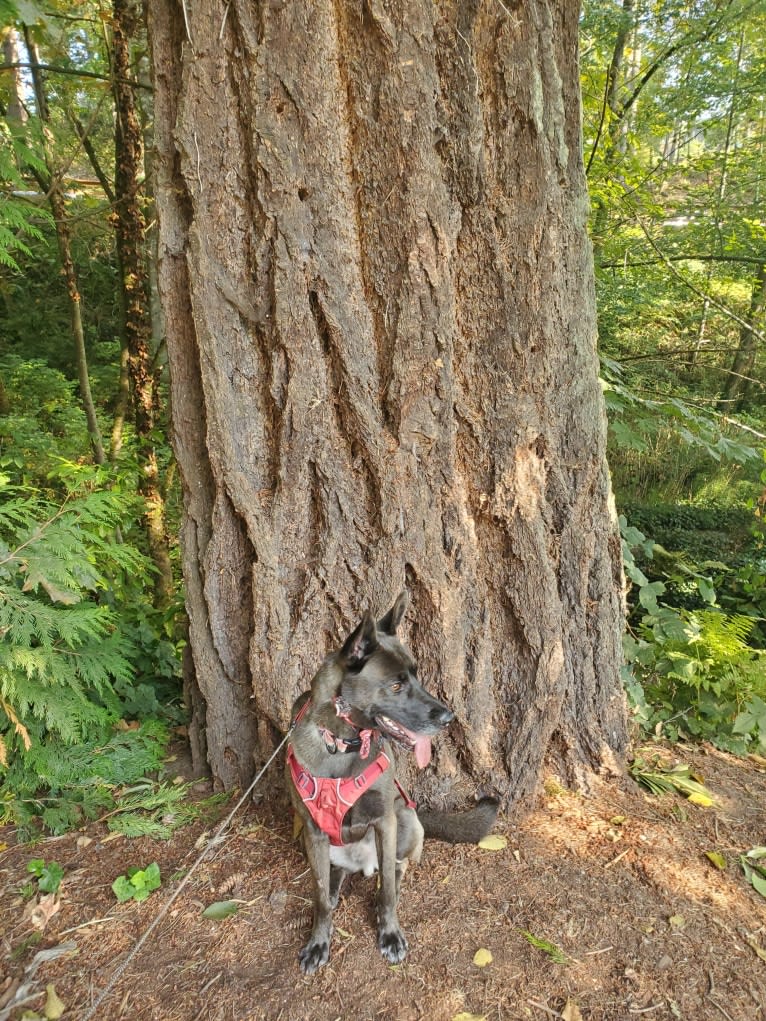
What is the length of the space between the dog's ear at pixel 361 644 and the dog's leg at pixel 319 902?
0.73 metres

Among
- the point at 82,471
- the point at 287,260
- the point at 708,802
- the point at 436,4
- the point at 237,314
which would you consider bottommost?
the point at 708,802

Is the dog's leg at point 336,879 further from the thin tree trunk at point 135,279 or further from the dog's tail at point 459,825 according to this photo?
the thin tree trunk at point 135,279

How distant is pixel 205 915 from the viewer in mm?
2676

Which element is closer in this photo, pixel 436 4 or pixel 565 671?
pixel 436 4

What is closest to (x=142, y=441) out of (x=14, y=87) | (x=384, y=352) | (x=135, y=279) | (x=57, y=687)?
(x=135, y=279)

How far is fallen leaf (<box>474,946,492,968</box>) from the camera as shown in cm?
245

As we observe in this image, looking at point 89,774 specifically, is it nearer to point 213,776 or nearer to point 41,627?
point 213,776

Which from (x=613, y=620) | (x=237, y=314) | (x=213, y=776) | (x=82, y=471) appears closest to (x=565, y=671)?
(x=613, y=620)

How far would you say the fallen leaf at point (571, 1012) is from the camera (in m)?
2.22

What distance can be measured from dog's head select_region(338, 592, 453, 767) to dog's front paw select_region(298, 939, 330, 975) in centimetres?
89

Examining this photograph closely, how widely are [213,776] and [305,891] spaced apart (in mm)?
894

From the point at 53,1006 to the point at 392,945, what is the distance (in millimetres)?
1250

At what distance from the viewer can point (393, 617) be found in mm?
2502

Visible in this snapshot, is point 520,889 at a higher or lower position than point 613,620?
lower
